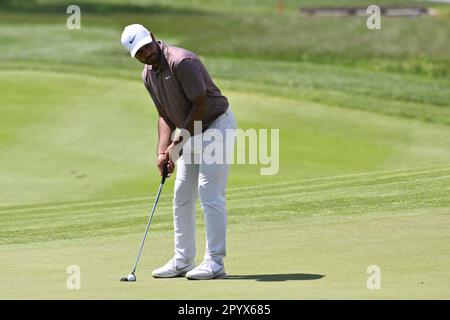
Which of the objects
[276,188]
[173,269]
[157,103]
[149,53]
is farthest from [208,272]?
[276,188]

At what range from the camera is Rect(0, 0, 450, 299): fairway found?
776 cm

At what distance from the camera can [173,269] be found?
8.00 m

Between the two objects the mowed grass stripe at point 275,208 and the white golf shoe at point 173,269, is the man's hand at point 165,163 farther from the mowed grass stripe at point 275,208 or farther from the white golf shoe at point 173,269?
the mowed grass stripe at point 275,208

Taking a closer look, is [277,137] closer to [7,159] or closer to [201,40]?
[7,159]

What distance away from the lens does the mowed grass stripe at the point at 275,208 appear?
1038 cm

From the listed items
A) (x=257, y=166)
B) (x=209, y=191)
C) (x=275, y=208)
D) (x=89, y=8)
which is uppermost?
(x=89, y=8)

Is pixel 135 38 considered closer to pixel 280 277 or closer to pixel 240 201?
pixel 280 277

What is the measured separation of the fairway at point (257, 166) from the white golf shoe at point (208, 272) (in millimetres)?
73

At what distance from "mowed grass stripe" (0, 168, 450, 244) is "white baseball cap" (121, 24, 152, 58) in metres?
2.69

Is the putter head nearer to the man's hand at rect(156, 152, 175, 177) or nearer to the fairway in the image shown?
the fairway

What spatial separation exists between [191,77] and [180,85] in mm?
152

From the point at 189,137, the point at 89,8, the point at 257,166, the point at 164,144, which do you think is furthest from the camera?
the point at 89,8
